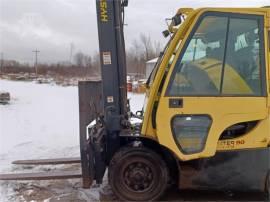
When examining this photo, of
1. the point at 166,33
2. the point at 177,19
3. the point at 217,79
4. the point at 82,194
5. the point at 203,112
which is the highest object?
the point at 177,19

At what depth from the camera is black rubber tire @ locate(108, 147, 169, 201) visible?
455 cm

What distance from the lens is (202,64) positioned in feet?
14.2

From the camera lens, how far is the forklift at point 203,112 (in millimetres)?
4285

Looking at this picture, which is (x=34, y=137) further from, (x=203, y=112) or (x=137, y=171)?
(x=203, y=112)

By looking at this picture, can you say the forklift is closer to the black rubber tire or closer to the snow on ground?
the black rubber tire

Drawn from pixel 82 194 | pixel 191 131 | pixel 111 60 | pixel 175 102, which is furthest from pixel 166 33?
pixel 82 194

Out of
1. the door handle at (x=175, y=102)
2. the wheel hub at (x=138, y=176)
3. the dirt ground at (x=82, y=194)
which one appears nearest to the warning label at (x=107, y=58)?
the door handle at (x=175, y=102)

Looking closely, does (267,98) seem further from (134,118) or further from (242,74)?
(134,118)

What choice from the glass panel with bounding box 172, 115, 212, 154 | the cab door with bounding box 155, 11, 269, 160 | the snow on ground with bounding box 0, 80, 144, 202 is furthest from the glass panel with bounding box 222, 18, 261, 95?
the snow on ground with bounding box 0, 80, 144, 202

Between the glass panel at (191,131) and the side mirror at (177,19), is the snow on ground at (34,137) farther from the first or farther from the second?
the side mirror at (177,19)

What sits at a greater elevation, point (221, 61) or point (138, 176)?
point (221, 61)

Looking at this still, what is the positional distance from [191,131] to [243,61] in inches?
41.0

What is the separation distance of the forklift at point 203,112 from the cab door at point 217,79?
1 cm

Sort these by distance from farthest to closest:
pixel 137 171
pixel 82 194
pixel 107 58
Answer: pixel 82 194 → pixel 107 58 → pixel 137 171
